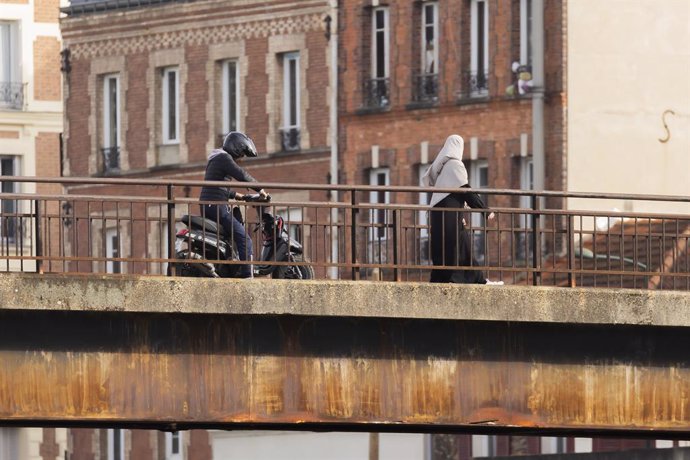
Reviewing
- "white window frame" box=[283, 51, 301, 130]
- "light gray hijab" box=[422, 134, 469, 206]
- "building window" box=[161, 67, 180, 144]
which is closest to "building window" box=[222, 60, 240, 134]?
"white window frame" box=[283, 51, 301, 130]

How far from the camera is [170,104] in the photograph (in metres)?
74.1

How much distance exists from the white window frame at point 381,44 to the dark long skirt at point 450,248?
3485 cm

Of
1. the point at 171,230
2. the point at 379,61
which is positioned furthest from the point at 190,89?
the point at 171,230

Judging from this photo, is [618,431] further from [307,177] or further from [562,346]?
[307,177]

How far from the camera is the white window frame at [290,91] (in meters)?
70.3

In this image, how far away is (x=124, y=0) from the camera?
7444 centimetres

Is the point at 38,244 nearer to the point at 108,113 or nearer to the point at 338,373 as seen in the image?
the point at 338,373

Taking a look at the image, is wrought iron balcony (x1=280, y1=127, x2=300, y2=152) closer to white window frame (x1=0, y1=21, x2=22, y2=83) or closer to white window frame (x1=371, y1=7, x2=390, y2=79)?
white window frame (x1=371, y1=7, x2=390, y2=79)

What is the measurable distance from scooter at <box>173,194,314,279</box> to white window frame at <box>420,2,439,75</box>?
3342 cm

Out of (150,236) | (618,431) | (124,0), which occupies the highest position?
(124,0)

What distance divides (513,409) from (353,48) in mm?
36818

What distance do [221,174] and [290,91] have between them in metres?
38.7

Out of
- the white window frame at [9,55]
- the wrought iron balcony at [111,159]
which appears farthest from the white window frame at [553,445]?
the white window frame at [9,55]

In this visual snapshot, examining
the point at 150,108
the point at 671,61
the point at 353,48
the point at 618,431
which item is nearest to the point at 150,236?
the point at 150,108
